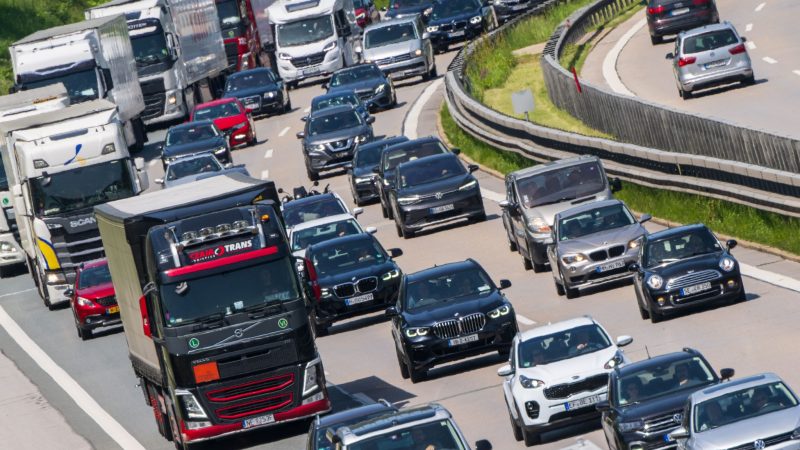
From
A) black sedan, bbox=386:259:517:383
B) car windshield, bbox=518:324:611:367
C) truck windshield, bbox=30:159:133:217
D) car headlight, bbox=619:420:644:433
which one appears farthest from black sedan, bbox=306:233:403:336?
car headlight, bbox=619:420:644:433

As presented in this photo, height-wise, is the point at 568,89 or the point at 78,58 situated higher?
the point at 78,58

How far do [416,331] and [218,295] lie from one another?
3.88 m

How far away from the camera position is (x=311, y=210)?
3878cm

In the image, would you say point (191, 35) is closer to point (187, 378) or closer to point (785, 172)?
point (785, 172)

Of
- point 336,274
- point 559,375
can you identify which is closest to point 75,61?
point 336,274

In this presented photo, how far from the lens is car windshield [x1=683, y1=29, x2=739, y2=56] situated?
47719 mm

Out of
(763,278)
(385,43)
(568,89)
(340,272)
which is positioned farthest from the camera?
(385,43)

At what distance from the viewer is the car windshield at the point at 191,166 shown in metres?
47.6

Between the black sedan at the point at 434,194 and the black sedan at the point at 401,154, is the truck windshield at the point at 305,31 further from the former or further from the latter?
the black sedan at the point at 434,194

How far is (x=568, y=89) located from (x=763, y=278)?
75.7ft

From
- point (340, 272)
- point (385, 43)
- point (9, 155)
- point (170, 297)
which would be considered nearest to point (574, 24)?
point (385, 43)

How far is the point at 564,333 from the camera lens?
2158 cm

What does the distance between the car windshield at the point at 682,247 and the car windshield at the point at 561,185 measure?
6917mm

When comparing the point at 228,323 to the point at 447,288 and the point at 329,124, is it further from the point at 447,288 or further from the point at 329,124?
the point at 329,124
